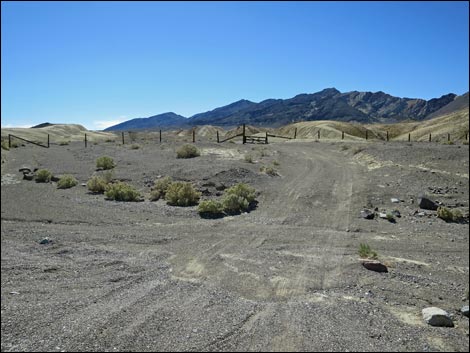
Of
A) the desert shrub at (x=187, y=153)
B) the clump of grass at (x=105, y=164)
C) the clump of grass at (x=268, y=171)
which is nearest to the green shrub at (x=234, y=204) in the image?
the clump of grass at (x=268, y=171)

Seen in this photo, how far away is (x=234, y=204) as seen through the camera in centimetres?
1526

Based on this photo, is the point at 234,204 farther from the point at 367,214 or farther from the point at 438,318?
the point at 438,318

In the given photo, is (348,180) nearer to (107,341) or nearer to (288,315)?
(288,315)

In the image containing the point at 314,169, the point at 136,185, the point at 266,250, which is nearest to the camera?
the point at 266,250

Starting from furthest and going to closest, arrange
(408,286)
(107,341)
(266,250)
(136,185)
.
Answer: (136,185) → (266,250) → (408,286) → (107,341)

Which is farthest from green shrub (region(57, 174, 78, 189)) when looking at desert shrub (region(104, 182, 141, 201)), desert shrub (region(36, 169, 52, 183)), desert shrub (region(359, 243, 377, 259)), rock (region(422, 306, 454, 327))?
rock (region(422, 306, 454, 327))

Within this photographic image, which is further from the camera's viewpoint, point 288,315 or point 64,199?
point 64,199

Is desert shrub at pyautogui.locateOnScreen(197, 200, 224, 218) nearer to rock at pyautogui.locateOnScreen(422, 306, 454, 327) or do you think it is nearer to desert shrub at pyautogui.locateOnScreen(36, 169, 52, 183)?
rock at pyautogui.locateOnScreen(422, 306, 454, 327)

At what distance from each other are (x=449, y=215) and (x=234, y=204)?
23.4 ft

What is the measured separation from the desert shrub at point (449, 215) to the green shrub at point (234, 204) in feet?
21.4

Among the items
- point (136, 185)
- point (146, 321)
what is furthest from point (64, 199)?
point (146, 321)

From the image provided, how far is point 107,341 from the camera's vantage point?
560cm

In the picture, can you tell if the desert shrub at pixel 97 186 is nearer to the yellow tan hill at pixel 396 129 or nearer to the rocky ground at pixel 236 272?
the rocky ground at pixel 236 272

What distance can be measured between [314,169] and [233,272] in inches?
676
